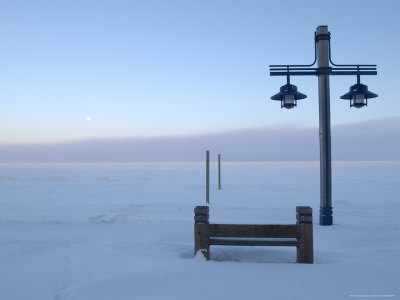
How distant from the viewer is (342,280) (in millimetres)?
4137

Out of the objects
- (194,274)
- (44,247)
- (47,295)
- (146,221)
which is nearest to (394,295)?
(194,274)

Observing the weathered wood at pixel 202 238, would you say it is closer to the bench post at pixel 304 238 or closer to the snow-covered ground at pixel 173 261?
the snow-covered ground at pixel 173 261

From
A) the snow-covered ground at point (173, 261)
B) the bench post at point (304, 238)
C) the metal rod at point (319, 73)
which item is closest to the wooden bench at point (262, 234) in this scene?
the bench post at point (304, 238)

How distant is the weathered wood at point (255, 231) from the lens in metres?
4.86

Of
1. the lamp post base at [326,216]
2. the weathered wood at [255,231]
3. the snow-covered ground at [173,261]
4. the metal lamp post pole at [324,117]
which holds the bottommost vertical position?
the snow-covered ground at [173,261]

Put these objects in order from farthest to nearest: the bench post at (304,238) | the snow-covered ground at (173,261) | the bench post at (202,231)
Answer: the bench post at (202,231)
the bench post at (304,238)
the snow-covered ground at (173,261)

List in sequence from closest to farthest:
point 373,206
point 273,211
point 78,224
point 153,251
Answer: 1. point 153,251
2. point 78,224
3. point 273,211
4. point 373,206

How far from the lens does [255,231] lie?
491cm

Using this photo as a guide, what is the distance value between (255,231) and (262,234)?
119 millimetres

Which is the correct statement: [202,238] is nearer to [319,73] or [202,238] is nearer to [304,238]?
[304,238]

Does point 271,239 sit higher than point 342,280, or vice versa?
point 271,239

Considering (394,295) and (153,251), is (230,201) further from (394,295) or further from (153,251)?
(394,295)

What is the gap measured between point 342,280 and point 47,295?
3840 mm

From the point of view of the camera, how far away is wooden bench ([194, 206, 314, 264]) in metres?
4.82
